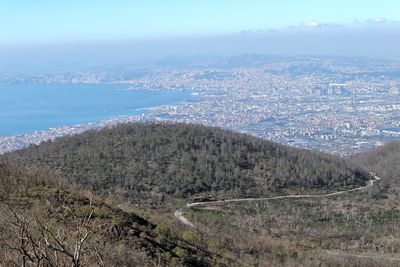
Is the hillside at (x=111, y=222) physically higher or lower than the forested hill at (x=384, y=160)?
higher

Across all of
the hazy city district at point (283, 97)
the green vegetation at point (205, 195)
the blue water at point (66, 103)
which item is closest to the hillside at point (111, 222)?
the green vegetation at point (205, 195)

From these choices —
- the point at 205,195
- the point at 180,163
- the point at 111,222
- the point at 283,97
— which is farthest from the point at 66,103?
A: the point at 111,222

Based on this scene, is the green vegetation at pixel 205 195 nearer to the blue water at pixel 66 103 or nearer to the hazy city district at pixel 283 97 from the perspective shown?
the hazy city district at pixel 283 97

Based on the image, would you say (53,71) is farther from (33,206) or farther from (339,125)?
(33,206)

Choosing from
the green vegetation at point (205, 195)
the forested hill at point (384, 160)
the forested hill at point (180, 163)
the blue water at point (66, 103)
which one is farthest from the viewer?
the blue water at point (66, 103)

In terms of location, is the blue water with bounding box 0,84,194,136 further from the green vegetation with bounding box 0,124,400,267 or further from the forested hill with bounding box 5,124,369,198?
the green vegetation with bounding box 0,124,400,267

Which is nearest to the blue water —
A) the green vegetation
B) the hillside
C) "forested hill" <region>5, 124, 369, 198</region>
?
"forested hill" <region>5, 124, 369, 198</region>

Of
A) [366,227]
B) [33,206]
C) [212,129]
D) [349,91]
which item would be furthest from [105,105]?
[33,206]
